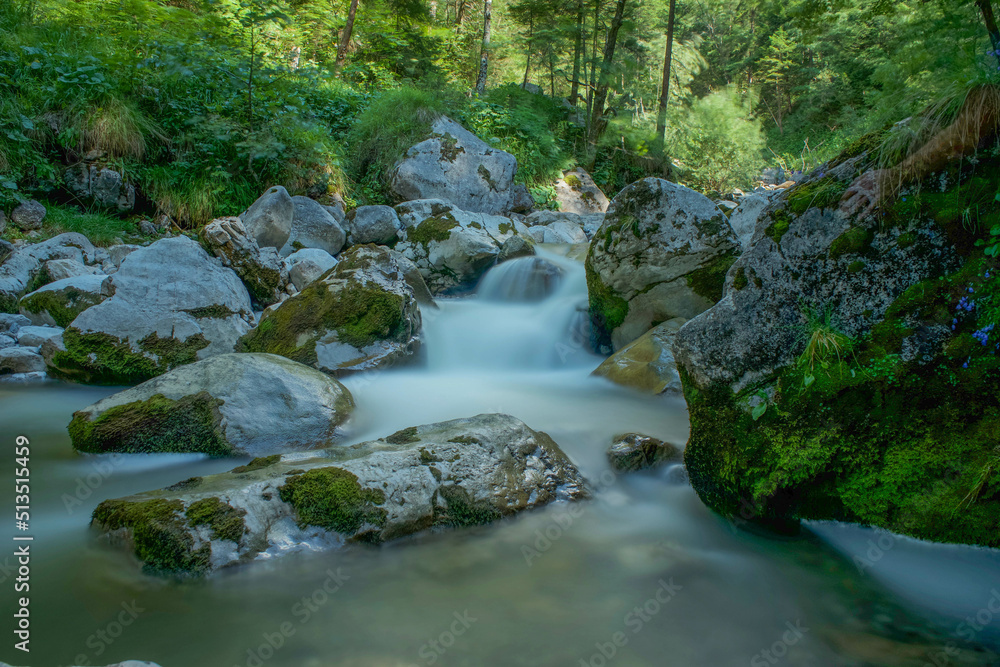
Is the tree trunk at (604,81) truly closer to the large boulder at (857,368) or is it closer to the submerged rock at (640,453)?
the submerged rock at (640,453)

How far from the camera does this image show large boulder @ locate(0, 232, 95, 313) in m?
6.80

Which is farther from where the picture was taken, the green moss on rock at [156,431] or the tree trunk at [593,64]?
the tree trunk at [593,64]

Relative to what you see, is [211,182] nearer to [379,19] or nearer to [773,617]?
[773,617]

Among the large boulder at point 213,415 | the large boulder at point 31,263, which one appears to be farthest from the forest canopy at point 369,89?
the large boulder at point 213,415

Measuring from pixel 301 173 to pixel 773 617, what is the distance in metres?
11.1

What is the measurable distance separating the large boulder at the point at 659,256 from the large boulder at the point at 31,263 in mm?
6883

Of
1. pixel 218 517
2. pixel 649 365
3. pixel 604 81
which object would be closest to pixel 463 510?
pixel 218 517

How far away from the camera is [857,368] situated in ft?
9.09

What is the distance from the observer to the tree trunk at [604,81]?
17.5 meters

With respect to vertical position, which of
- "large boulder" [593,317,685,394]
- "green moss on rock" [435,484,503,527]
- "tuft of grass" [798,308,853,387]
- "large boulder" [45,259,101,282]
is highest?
"tuft of grass" [798,308,853,387]

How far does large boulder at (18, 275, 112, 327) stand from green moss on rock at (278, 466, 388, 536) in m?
4.66

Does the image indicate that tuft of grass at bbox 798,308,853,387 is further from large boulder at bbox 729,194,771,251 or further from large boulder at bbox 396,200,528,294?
large boulder at bbox 396,200,528,294

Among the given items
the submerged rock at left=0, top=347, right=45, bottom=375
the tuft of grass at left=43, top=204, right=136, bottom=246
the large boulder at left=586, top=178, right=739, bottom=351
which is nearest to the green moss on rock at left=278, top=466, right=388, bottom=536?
the large boulder at left=586, top=178, right=739, bottom=351

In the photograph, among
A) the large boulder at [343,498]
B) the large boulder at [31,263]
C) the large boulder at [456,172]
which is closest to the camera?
the large boulder at [343,498]
